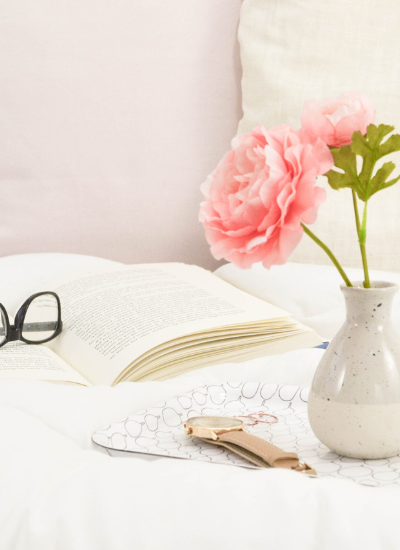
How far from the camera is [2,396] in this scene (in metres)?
0.52

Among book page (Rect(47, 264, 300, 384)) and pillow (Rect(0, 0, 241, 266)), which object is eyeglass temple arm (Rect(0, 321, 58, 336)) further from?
pillow (Rect(0, 0, 241, 266))

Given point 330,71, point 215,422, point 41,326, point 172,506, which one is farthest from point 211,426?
point 330,71

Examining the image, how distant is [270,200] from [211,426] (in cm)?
17

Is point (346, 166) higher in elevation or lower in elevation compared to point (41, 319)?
higher

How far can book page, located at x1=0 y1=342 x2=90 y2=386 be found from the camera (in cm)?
67

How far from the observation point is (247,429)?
0.46 metres

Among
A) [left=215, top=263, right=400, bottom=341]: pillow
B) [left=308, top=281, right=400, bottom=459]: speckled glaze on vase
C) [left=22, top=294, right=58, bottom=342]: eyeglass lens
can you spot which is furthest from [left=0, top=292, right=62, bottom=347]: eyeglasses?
[left=308, top=281, right=400, bottom=459]: speckled glaze on vase

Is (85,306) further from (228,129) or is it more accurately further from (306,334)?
(228,129)

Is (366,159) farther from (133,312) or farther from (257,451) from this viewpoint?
(133,312)

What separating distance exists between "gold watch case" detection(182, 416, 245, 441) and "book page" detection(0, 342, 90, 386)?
26 cm

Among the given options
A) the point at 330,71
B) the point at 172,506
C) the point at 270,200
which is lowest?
the point at 172,506

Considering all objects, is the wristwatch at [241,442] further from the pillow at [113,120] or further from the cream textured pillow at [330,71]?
the pillow at [113,120]

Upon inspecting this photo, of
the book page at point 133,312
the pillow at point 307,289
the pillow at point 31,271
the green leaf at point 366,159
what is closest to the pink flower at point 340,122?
the green leaf at point 366,159

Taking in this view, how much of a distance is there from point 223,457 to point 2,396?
0.21 meters
